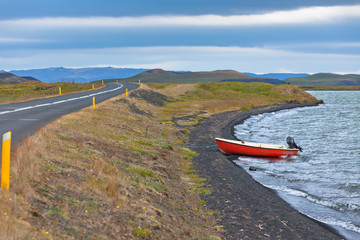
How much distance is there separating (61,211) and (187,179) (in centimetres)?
1193

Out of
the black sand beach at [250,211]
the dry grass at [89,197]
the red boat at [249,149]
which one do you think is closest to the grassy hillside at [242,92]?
the red boat at [249,149]

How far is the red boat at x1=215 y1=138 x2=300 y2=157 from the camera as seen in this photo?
3018 cm

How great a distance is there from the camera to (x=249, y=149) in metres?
30.4

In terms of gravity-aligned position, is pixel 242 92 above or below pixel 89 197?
above

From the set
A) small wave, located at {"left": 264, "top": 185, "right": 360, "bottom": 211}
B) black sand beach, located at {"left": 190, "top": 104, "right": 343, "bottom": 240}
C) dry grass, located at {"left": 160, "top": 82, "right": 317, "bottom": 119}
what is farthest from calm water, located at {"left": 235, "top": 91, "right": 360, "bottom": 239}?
dry grass, located at {"left": 160, "top": 82, "right": 317, "bottom": 119}

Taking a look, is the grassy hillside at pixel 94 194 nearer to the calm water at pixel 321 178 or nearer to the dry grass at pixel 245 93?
the calm water at pixel 321 178

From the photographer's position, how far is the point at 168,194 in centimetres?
1417

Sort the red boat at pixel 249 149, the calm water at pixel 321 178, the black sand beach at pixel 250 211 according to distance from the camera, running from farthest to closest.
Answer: the red boat at pixel 249 149, the calm water at pixel 321 178, the black sand beach at pixel 250 211

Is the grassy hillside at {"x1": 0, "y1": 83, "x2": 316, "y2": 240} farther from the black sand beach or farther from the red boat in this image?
the red boat

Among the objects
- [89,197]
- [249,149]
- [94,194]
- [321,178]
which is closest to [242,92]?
[249,149]

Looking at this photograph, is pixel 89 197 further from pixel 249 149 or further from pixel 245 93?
pixel 245 93

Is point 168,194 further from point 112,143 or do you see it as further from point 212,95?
point 212,95

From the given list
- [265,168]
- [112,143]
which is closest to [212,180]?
[112,143]

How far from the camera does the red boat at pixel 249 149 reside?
30.2 m
